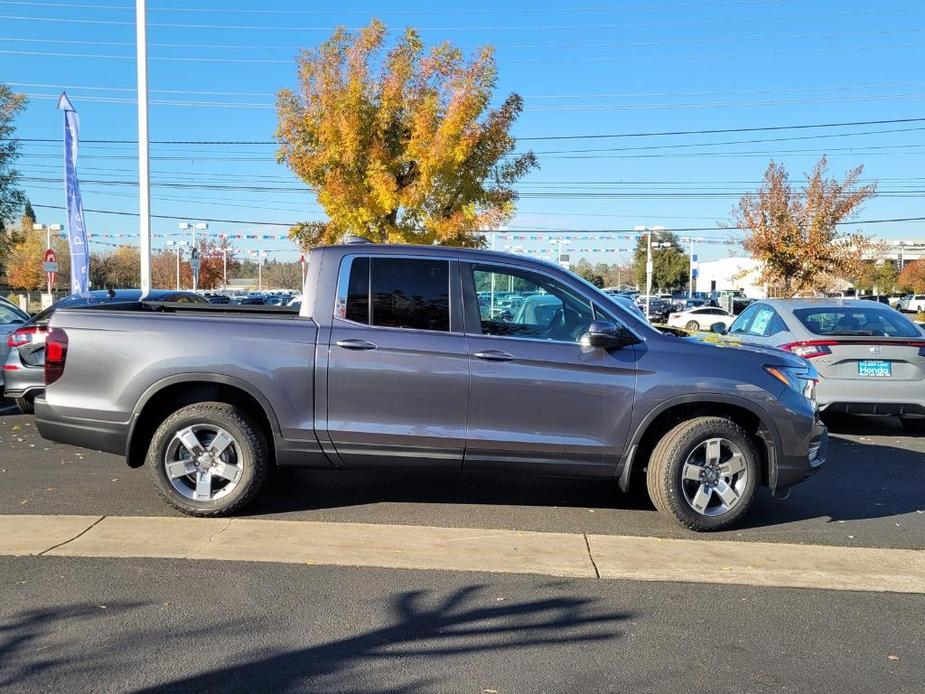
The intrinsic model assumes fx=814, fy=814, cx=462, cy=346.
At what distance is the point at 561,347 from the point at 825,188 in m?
18.3

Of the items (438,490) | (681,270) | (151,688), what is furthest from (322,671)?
(681,270)

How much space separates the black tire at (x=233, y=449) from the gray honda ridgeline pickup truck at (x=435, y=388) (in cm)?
1

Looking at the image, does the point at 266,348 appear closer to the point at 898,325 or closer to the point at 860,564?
the point at 860,564

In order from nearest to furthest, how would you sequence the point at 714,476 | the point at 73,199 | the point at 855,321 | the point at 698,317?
the point at 714,476 → the point at 855,321 → the point at 73,199 → the point at 698,317

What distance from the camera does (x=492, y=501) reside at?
21.0 ft

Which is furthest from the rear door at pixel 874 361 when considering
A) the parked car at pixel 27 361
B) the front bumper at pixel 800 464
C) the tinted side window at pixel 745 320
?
the parked car at pixel 27 361

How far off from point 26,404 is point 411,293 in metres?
6.68

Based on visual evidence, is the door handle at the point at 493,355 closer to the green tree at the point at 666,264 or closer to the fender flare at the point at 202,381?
the fender flare at the point at 202,381

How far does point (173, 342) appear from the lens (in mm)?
5609

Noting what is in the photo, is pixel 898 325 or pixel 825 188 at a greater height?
pixel 825 188

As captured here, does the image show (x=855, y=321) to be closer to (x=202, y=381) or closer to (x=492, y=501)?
(x=492, y=501)

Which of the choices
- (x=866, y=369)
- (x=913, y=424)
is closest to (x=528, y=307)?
(x=866, y=369)

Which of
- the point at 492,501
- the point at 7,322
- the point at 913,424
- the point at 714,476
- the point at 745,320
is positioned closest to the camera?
the point at 714,476

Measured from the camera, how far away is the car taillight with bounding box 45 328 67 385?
5.73 m
